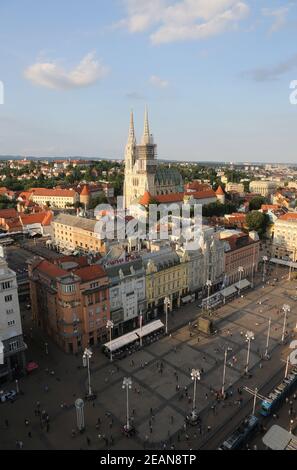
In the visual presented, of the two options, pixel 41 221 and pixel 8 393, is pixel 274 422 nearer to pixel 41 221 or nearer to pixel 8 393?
pixel 8 393

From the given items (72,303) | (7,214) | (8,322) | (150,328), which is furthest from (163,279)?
(7,214)

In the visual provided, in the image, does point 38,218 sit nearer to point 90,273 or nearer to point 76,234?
point 76,234

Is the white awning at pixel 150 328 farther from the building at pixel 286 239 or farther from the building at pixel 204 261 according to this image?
the building at pixel 286 239

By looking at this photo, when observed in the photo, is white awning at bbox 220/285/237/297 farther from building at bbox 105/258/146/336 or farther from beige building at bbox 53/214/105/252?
beige building at bbox 53/214/105/252

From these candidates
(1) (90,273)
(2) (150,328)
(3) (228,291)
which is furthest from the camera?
(3) (228,291)

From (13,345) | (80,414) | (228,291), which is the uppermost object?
(13,345)

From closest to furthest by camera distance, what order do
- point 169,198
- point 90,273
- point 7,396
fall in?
point 7,396
point 90,273
point 169,198

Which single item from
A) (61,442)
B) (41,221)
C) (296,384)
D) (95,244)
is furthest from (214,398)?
(41,221)

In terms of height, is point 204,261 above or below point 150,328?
above
